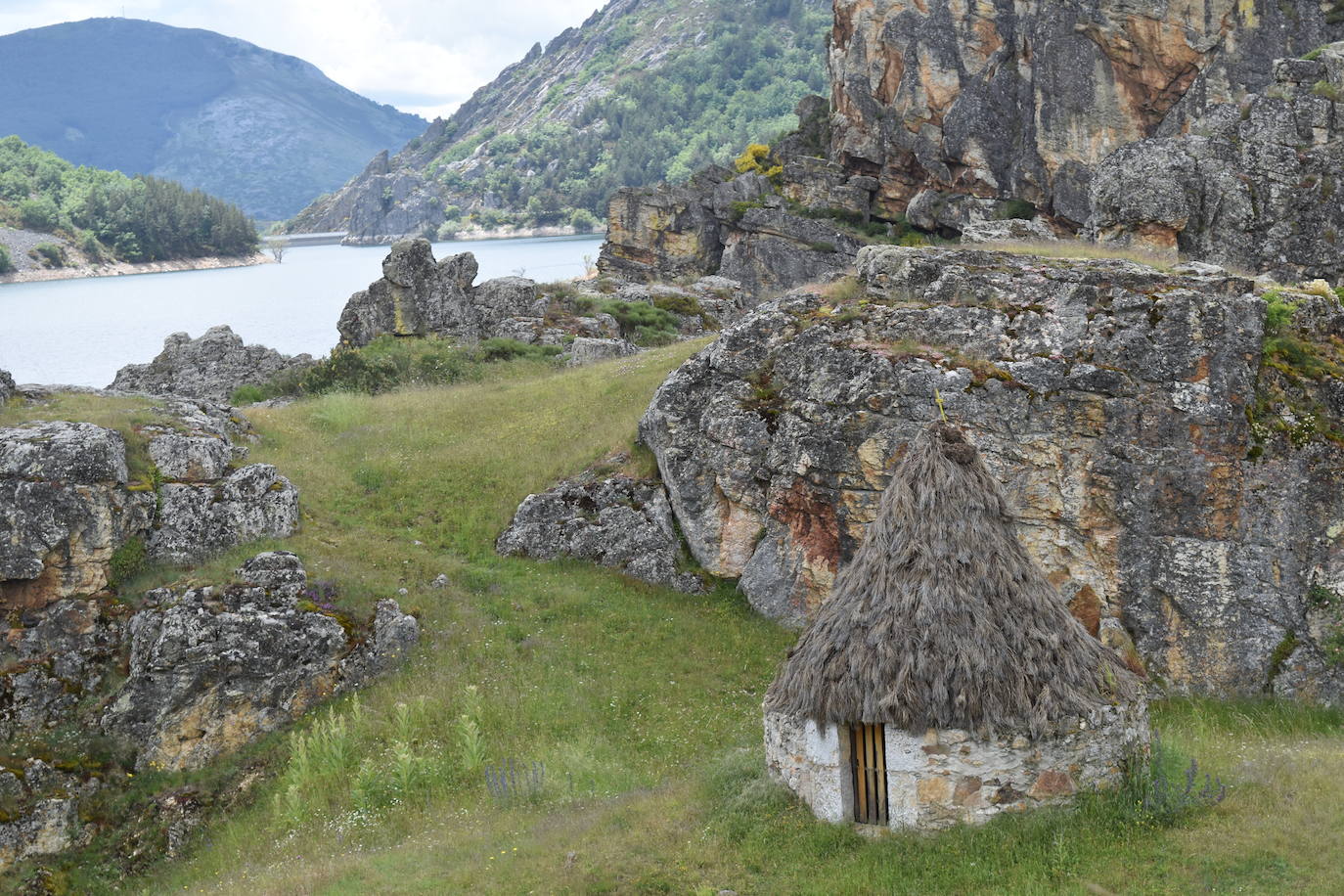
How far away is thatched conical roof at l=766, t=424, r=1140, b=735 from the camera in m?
11.7

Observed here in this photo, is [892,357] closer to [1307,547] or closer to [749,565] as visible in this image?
[749,565]

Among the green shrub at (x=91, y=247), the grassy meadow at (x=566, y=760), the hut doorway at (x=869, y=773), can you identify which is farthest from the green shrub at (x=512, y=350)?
the green shrub at (x=91, y=247)

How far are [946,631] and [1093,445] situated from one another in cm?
859

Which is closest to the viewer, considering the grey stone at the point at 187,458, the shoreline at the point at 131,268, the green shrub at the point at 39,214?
the grey stone at the point at 187,458

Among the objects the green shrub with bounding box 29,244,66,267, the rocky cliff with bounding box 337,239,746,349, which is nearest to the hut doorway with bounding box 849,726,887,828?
the rocky cliff with bounding box 337,239,746,349

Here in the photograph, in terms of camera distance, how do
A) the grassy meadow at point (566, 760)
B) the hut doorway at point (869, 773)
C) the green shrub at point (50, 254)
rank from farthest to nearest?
the green shrub at point (50, 254) → the hut doorway at point (869, 773) → the grassy meadow at point (566, 760)

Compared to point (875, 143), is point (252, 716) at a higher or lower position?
lower

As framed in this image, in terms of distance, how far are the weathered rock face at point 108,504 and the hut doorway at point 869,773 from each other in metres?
14.5

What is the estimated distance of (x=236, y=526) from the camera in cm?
2186

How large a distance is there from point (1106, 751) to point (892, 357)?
1013cm

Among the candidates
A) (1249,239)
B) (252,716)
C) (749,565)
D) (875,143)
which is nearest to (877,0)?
(875,143)

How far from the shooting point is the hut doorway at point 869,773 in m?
12.0

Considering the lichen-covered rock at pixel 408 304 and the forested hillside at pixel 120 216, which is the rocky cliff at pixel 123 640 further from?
the forested hillside at pixel 120 216

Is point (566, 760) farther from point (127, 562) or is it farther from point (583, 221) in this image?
point (583, 221)
